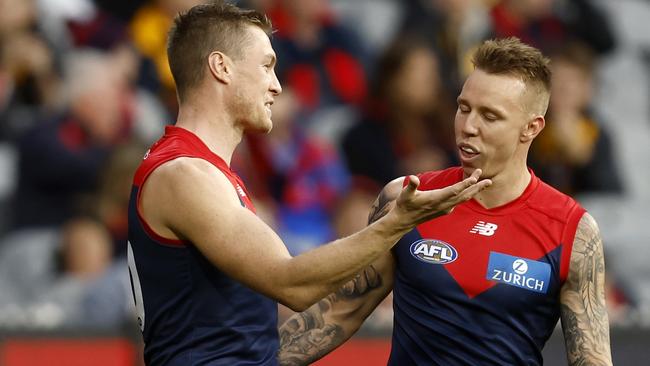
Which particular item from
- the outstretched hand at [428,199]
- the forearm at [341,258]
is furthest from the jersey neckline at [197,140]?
the outstretched hand at [428,199]

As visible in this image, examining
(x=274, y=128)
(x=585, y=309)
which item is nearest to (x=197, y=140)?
(x=585, y=309)

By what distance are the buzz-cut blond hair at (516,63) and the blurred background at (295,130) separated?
3.16 meters

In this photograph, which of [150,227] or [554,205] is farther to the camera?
[554,205]

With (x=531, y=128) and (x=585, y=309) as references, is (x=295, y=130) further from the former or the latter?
(x=585, y=309)

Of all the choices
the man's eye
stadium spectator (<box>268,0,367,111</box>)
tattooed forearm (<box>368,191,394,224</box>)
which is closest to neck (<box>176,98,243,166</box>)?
tattooed forearm (<box>368,191,394,224</box>)

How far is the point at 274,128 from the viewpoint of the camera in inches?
397

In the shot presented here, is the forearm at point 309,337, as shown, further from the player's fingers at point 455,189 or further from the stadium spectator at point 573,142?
the stadium spectator at point 573,142

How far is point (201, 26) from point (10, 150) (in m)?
5.18

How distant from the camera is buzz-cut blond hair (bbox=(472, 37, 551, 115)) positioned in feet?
17.8

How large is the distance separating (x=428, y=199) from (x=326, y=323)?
1453 mm

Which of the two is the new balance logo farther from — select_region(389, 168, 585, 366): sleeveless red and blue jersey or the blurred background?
the blurred background

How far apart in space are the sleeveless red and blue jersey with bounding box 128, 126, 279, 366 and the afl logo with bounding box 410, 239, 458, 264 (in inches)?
32.3

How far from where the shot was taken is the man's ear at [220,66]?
5.06 metres

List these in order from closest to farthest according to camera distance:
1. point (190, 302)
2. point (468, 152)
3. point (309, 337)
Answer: point (190, 302), point (468, 152), point (309, 337)
